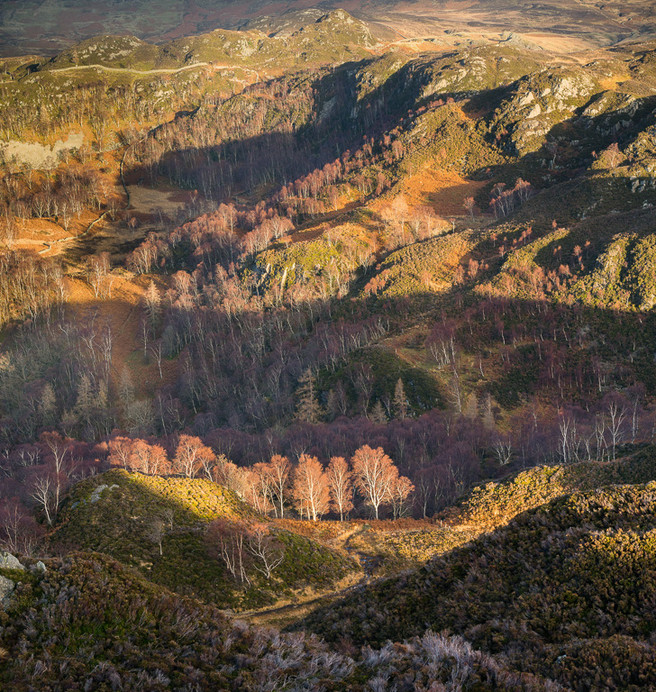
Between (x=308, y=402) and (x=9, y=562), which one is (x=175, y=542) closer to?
(x=9, y=562)

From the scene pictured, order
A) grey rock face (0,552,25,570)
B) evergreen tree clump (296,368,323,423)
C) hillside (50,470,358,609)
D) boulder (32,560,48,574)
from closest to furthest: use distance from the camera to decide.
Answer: grey rock face (0,552,25,570), boulder (32,560,48,574), hillside (50,470,358,609), evergreen tree clump (296,368,323,423)

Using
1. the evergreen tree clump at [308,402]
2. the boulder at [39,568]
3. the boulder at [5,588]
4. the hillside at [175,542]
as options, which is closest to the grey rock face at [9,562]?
the boulder at [39,568]

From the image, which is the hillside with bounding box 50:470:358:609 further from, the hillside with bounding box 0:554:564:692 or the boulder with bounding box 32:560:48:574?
the hillside with bounding box 0:554:564:692

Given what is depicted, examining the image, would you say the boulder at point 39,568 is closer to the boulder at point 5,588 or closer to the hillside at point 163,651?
the hillside at point 163,651

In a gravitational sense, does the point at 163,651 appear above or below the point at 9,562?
below

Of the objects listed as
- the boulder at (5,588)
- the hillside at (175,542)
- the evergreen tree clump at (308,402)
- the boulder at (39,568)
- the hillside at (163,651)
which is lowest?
the evergreen tree clump at (308,402)

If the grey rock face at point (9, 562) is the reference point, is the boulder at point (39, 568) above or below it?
below

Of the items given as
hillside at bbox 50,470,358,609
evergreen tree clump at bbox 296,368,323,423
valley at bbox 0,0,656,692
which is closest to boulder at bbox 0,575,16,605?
valley at bbox 0,0,656,692

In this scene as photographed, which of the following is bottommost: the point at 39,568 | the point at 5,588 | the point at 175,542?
the point at 175,542

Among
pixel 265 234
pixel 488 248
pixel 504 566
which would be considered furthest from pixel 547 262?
pixel 504 566

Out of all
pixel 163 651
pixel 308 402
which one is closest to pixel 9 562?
pixel 163 651

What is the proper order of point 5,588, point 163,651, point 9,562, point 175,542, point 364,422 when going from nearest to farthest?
point 163,651, point 5,588, point 9,562, point 175,542, point 364,422
